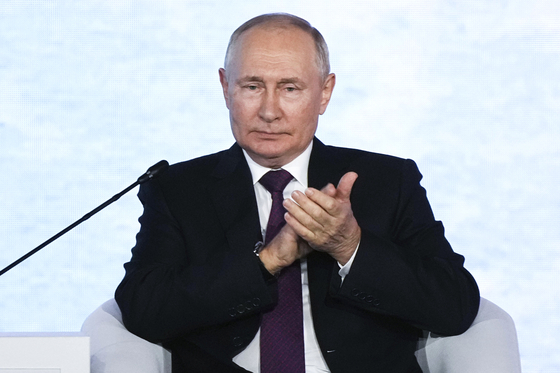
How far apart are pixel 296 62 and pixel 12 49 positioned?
5.50ft

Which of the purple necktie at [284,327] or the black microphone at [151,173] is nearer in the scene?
the black microphone at [151,173]

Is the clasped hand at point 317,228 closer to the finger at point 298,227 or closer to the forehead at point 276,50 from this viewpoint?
the finger at point 298,227

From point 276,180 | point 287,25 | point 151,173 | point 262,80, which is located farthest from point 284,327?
point 287,25

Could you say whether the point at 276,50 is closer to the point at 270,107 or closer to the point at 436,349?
the point at 270,107

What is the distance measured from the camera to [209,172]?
2301mm

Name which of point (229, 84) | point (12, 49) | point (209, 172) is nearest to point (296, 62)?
point (229, 84)

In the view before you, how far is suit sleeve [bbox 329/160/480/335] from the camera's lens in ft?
6.44

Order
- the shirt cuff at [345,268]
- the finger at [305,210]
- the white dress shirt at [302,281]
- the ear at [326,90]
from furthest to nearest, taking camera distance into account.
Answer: the ear at [326,90] < the white dress shirt at [302,281] < the shirt cuff at [345,268] < the finger at [305,210]

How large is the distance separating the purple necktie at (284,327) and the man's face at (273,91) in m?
0.19

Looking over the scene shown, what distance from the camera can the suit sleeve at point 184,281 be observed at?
197 centimetres

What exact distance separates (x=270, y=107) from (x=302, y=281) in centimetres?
41

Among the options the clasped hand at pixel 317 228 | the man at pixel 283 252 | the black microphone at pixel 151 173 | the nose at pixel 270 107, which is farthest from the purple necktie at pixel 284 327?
the black microphone at pixel 151 173

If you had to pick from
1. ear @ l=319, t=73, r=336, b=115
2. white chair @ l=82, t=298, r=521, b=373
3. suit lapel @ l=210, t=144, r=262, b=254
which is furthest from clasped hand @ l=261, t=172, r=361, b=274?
ear @ l=319, t=73, r=336, b=115

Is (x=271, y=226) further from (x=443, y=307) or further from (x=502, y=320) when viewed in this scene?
(x=502, y=320)
